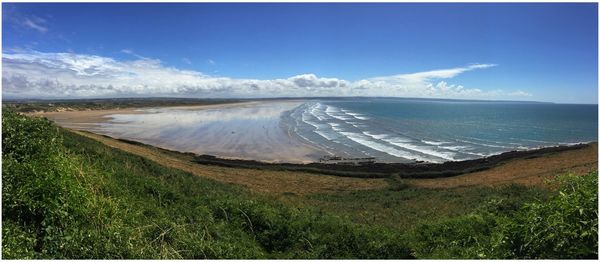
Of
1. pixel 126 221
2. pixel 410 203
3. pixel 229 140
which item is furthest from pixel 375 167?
pixel 126 221

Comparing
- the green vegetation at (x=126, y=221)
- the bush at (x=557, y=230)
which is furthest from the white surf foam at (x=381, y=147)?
the bush at (x=557, y=230)

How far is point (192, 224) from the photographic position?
823 cm

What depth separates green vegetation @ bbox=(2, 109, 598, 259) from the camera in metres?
5.34

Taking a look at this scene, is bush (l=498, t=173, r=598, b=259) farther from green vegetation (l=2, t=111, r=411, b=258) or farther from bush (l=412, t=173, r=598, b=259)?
green vegetation (l=2, t=111, r=411, b=258)

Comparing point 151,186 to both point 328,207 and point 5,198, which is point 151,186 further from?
point 328,207

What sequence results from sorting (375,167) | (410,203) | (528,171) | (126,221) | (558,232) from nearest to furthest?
(558,232), (126,221), (410,203), (528,171), (375,167)

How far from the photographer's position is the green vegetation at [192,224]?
210 inches

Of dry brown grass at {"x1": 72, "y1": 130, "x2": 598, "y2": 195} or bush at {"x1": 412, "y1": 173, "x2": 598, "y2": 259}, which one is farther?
dry brown grass at {"x1": 72, "y1": 130, "x2": 598, "y2": 195}

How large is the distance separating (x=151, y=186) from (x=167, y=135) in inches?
1597

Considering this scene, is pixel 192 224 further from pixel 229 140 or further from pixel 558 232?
pixel 229 140

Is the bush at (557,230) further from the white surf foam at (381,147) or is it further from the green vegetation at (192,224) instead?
the white surf foam at (381,147)

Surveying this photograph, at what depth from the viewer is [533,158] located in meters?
35.3

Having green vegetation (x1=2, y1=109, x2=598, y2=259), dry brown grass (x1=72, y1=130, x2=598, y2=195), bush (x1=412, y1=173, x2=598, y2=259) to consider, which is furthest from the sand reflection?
bush (x1=412, y1=173, x2=598, y2=259)

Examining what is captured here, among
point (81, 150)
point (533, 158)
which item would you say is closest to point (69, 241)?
point (81, 150)
